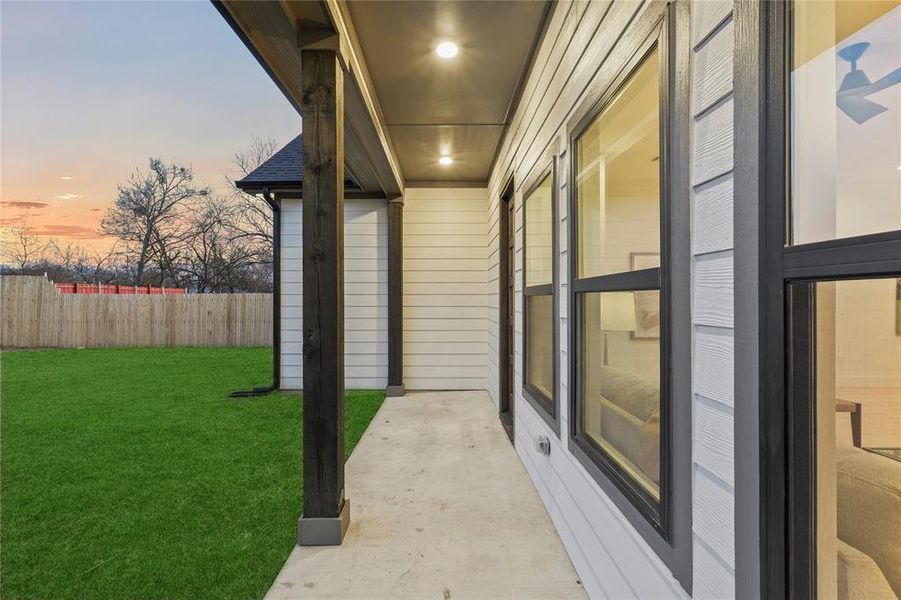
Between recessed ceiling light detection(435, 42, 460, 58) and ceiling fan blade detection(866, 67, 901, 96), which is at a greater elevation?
recessed ceiling light detection(435, 42, 460, 58)

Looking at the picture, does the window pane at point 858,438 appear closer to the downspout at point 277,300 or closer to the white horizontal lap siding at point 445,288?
the white horizontal lap siding at point 445,288

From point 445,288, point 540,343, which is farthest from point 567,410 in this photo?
point 445,288

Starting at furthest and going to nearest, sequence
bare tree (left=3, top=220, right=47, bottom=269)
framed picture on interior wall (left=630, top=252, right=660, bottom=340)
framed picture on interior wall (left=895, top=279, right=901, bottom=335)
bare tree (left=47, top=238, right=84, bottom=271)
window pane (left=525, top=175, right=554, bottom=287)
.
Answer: bare tree (left=47, top=238, right=84, bottom=271)
bare tree (left=3, top=220, right=47, bottom=269)
window pane (left=525, top=175, right=554, bottom=287)
framed picture on interior wall (left=630, top=252, right=660, bottom=340)
framed picture on interior wall (left=895, top=279, right=901, bottom=335)

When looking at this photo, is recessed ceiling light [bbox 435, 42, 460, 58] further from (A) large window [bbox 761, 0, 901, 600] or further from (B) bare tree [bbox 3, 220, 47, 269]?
(B) bare tree [bbox 3, 220, 47, 269]

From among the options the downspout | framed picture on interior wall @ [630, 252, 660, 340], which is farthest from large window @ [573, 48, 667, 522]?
the downspout

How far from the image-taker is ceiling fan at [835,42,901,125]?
2.23ft

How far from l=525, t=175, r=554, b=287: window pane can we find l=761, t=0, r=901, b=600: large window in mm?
1721

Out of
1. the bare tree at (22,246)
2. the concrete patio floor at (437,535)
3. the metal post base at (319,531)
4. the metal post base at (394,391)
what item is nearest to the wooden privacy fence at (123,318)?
the bare tree at (22,246)

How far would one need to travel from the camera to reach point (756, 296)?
87 centimetres

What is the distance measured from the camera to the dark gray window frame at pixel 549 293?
2381mm

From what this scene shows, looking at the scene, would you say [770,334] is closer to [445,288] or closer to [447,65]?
[447,65]

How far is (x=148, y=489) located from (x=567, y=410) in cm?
275

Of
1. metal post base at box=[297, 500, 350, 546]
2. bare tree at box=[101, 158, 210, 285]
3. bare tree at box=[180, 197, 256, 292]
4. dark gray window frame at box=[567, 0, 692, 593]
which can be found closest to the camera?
dark gray window frame at box=[567, 0, 692, 593]

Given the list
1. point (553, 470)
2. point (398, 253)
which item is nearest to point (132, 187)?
point (398, 253)
